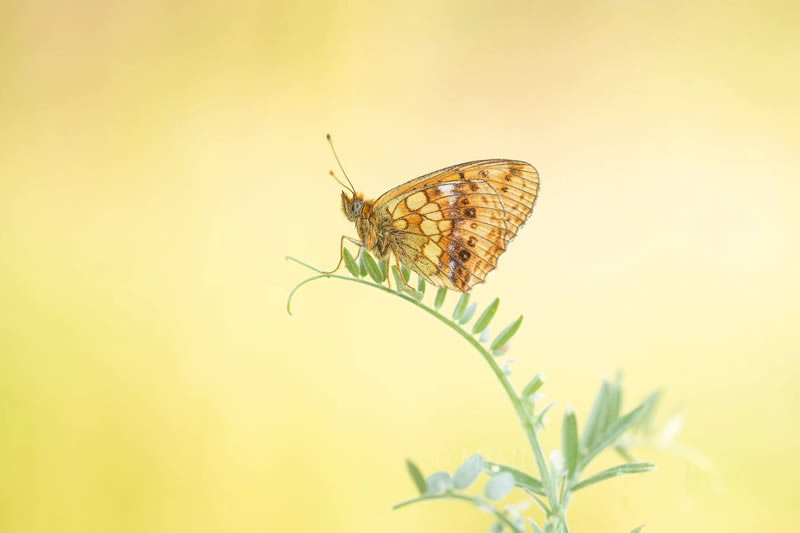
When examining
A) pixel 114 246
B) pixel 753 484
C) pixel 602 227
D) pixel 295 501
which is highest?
pixel 114 246

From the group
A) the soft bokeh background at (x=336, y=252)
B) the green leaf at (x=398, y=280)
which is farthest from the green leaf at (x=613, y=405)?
the soft bokeh background at (x=336, y=252)

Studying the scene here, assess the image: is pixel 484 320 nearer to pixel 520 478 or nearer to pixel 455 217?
pixel 520 478

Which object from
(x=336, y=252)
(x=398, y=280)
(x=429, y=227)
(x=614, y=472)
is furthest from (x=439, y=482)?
(x=336, y=252)

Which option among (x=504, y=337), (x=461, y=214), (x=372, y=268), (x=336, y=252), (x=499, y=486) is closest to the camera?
(x=499, y=486)

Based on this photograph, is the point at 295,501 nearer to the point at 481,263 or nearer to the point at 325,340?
the point at 325,340

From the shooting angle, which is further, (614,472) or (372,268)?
(372,268)

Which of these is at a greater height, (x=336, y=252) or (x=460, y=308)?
(x=336, y=252)

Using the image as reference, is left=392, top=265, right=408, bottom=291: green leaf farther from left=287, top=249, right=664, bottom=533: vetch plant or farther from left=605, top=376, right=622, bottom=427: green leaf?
left=605, top=376, right=622, bottom=427: green leaf

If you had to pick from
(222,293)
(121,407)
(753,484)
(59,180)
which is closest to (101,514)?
(121,407)

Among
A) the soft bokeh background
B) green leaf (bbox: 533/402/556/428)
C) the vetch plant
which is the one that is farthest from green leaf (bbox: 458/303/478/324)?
the soft bokeh background
